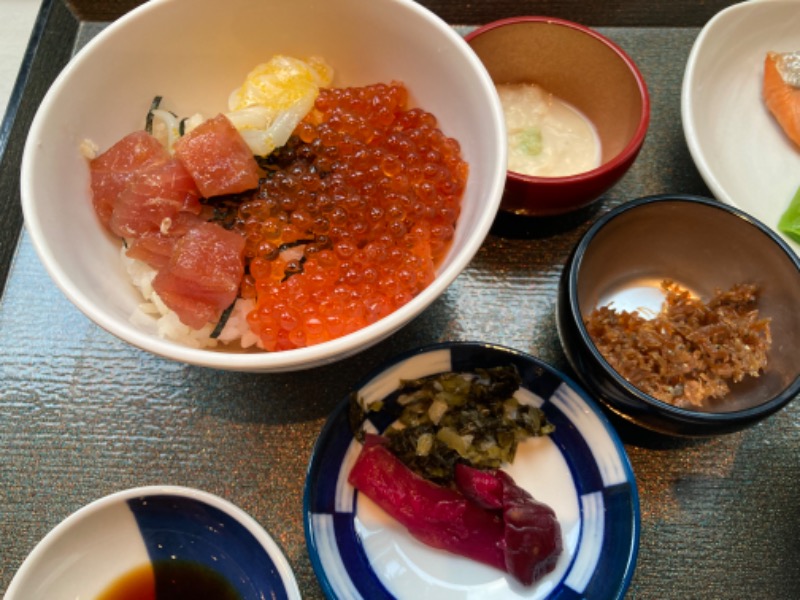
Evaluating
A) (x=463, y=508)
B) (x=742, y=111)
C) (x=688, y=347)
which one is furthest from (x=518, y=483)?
(x=742, y=111)

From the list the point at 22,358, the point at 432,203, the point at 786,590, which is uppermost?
the point at 432,203

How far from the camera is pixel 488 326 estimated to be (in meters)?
1.54

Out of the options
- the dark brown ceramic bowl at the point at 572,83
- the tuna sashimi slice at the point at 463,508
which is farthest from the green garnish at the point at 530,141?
the tuna sashimi slice at the point at 463,508

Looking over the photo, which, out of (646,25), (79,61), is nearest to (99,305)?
(79,61)

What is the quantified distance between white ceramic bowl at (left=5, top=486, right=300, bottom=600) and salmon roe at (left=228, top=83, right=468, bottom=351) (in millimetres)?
355

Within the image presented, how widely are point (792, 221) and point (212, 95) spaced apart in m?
1.46

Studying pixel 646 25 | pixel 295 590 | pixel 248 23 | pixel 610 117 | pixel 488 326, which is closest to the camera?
pixel 295 590

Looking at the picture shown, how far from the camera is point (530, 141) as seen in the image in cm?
167

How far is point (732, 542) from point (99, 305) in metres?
1.34

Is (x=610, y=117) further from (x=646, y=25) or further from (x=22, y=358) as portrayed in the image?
(x=22, y=358)

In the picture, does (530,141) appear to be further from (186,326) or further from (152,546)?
(152,546)

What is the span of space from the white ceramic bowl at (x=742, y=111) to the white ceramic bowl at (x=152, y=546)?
1.32m

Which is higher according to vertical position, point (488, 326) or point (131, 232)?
point (131, 232)

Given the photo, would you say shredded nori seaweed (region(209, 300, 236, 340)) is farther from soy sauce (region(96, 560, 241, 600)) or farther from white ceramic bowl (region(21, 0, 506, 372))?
soy sauce (region(96, 560, 241, 600))
